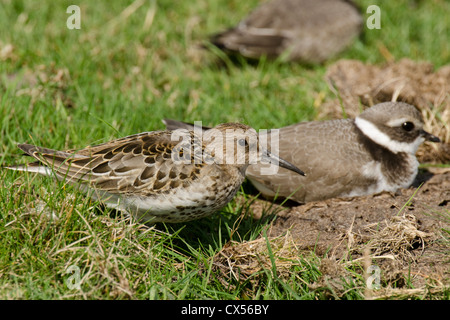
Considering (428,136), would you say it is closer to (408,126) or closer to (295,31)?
(408,126)

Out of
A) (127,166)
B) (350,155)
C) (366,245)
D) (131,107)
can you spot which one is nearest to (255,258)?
(366,245)

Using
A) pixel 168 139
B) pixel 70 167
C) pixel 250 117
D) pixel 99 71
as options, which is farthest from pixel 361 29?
pixel 70 167

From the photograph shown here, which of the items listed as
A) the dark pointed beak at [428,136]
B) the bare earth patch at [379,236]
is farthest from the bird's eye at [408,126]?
the bare earth patch at [379,236]

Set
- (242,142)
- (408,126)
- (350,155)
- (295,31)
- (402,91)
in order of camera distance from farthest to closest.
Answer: (295,31) < (402,91) < (408,126) < (350,155) < (242,142)

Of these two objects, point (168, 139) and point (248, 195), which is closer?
point (168, 139)

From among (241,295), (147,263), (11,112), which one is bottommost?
(241,295)

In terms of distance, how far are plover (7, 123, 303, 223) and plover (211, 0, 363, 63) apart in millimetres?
3671

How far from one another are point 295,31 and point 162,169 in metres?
4.69

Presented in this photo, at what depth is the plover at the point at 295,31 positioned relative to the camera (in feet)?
25.3

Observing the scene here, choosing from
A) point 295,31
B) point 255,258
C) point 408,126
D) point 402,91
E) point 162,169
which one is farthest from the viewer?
point 295,31

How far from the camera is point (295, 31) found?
8.06 metres

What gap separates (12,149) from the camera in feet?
16.3
